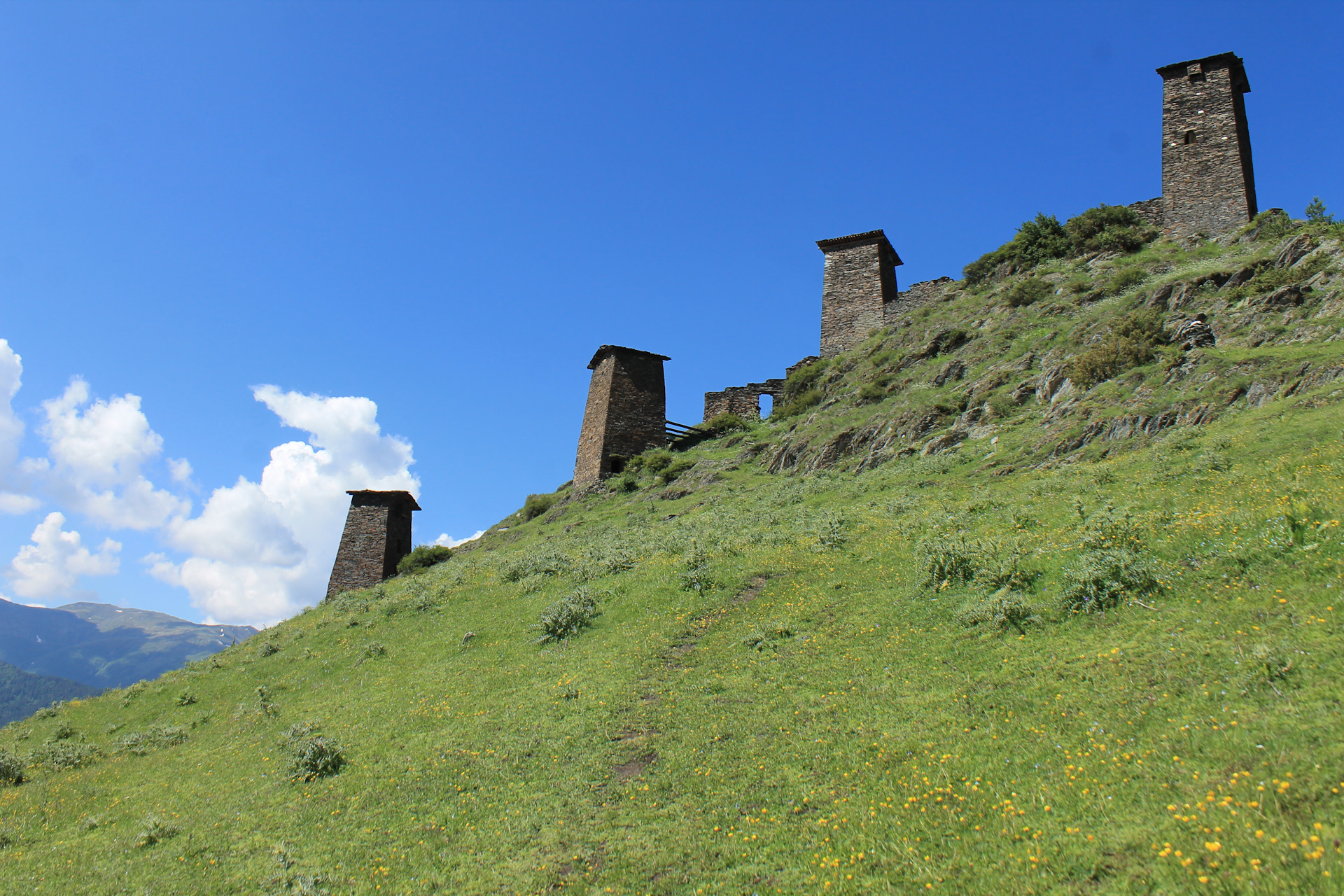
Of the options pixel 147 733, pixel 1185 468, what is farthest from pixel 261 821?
pixel 1185 468

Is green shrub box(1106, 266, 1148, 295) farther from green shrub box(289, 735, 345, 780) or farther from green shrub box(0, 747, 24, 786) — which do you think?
green shrub box(0, 747, 24, 786)

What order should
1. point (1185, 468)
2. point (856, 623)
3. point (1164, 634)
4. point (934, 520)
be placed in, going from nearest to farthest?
point (1164, 634) → point (856, 623) → point (1185, 468) → point (934, 520)

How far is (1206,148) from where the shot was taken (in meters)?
38.8

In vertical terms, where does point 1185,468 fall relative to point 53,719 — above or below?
above

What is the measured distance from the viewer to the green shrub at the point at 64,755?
1784 cm

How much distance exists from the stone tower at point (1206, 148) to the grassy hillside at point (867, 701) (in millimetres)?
10275

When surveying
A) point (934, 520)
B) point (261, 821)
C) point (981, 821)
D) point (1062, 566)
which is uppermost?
point (934, 520)

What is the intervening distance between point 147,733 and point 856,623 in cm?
1821

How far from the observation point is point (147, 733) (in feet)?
64.6

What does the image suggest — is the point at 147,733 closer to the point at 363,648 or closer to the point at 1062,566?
the point at 363,648

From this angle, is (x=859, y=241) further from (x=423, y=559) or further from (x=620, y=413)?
(x=423, y=559)

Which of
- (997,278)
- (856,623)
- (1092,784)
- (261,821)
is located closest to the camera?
(1092,784)

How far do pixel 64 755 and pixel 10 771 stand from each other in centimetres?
108

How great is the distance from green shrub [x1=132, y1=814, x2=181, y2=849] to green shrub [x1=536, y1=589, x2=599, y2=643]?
8.96 meters
